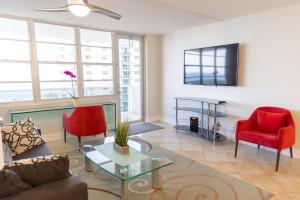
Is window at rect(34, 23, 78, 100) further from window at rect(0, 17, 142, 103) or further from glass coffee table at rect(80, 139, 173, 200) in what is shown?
glass coffee table at rect(80, 139, 173, 200)

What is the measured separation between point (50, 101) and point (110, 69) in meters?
1.56

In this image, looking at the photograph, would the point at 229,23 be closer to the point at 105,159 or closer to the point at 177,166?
the point at 177,166

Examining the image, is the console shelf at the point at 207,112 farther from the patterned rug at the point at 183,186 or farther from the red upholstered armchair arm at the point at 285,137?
the patterned rug at the point at 183,186

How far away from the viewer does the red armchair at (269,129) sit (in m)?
2.92

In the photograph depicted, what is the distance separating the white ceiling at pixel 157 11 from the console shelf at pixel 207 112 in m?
1.62

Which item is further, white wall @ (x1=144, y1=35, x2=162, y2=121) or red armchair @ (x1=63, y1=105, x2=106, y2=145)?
white wall @ (x1=144, y1=35, x2=162, y2=121)

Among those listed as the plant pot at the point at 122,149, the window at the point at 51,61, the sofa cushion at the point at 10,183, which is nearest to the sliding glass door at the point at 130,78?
the window at the point at 51,61

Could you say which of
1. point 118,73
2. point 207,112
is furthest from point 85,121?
point 207,112

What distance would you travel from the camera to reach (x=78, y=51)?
4641 mm

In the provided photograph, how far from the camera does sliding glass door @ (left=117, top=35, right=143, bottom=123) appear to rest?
5426 mm

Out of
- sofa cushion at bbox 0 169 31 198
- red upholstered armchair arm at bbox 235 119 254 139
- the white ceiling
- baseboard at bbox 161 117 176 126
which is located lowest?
baseboard at bbox 161 117 176 126

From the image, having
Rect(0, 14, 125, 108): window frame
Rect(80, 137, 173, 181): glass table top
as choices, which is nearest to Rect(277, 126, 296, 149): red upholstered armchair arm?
Rect(80, 137, 173, 181): glass table top

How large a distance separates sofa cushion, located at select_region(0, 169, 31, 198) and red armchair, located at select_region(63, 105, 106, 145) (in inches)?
94.4

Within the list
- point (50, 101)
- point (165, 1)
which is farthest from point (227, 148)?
point (50, 101)
